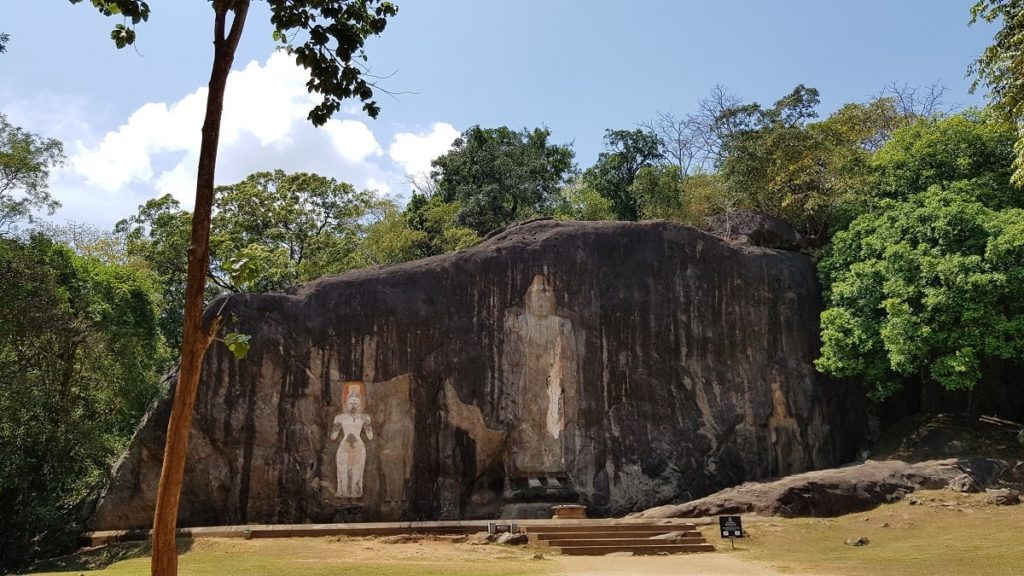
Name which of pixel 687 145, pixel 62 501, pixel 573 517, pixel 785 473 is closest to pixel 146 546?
pixel 62 501

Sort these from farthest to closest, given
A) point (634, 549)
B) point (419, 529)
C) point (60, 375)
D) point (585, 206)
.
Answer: point (585, 206)
point (60, 375)
point (419, 529)
point (634, 549)

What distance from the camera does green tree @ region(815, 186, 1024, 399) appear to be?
20.8 metres

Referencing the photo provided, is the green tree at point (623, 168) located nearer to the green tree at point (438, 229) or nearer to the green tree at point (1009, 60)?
the green tree at point (438, 229)

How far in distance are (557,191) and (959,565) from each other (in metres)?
26.9

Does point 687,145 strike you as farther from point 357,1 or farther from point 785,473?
point 357,1

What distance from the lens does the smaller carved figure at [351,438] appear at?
21.1 metres

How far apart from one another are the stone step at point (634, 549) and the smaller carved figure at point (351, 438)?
6951 millimetres

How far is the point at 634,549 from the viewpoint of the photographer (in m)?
16.1

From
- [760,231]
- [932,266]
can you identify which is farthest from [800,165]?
[932,266]

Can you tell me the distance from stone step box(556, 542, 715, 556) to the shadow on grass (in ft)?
23.5

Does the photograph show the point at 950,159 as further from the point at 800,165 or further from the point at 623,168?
the point at 623,168

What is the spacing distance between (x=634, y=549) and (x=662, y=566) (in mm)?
1961

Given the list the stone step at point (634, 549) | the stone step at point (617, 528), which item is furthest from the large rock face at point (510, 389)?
the stone step at point (634, 549)

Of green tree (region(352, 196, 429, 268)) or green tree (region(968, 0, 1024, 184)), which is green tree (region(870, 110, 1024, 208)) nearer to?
green tree (region(968, 0, 1024, 184))
